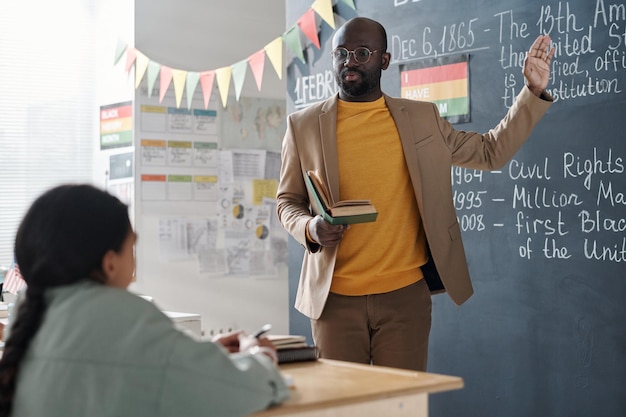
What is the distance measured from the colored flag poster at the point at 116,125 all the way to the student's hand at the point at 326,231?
3.19 meters

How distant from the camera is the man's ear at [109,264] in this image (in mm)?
1622

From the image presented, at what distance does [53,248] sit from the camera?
1.59 metres

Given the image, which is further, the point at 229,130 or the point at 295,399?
the point at 229,130

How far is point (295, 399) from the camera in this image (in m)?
1.75

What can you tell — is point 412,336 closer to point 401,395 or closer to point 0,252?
point 401,395

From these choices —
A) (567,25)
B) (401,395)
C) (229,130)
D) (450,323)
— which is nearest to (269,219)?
(229,130)

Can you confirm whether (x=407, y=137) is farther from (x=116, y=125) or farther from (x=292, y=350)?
(x=116, y=125)

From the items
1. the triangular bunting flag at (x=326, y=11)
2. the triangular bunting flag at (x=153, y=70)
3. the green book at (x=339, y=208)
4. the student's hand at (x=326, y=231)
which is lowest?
the student's hand at (x=326, y=231)

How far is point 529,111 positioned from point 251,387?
1730mm

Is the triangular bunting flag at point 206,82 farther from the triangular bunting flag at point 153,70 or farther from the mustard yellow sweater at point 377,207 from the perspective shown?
the mustard yellow sweater at point 377,207

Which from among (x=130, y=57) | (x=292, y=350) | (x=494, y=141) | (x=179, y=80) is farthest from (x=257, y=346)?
(x=130, y=57)

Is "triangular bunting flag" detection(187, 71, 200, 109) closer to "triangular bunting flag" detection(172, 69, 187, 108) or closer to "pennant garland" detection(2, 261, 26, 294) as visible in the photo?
"triangular bunting flag" detection(172, 69, 187, 108)

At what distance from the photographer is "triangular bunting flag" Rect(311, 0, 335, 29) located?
436 centimetres

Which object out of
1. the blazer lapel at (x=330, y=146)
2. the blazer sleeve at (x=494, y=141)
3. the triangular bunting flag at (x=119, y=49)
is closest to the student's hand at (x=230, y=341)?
the blazer lapel at (x=330, y=146)
